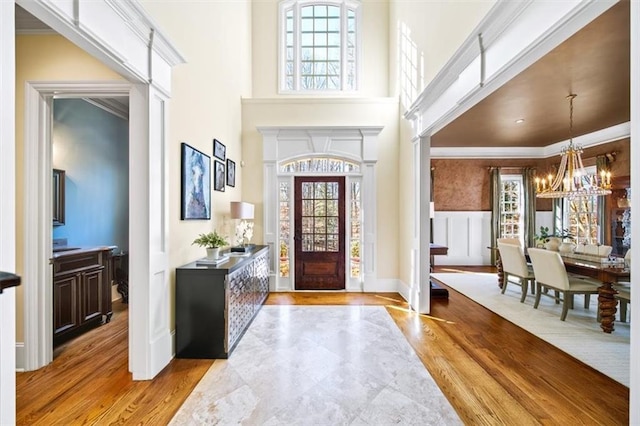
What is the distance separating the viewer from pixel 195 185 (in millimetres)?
3381

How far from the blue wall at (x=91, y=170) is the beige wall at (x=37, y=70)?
127 centimetres

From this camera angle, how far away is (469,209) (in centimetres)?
805

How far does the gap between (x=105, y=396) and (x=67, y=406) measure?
8.7 inches

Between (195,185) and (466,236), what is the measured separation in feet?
23.0

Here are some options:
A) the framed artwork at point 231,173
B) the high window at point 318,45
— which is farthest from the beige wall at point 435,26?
the framed artwork at point 231,173

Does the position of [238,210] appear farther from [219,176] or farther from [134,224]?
[134,224]

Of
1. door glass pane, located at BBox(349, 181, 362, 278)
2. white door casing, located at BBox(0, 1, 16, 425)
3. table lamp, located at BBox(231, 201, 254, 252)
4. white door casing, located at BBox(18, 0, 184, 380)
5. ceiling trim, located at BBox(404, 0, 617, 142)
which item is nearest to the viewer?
white door casing, located at BBox(0, 1, 16, 425)

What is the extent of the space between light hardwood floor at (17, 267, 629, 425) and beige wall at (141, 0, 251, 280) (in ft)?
3.39

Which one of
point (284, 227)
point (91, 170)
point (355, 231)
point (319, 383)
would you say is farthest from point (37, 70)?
point (355, 231)

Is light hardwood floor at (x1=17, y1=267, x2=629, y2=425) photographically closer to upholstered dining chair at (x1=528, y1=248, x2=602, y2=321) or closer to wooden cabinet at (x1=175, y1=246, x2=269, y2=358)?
wooden cabinet at (x1=175, y1=246, x2=269, y2=358)

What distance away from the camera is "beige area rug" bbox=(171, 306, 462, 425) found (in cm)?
210

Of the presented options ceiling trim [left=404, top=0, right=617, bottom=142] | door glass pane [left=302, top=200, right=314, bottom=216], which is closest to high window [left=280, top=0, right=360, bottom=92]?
door glass pane [left=302, top=200, right=314, bottom=216]

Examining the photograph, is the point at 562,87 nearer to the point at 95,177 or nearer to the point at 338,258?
the point at 338,258

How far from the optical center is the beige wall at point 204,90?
296cm
